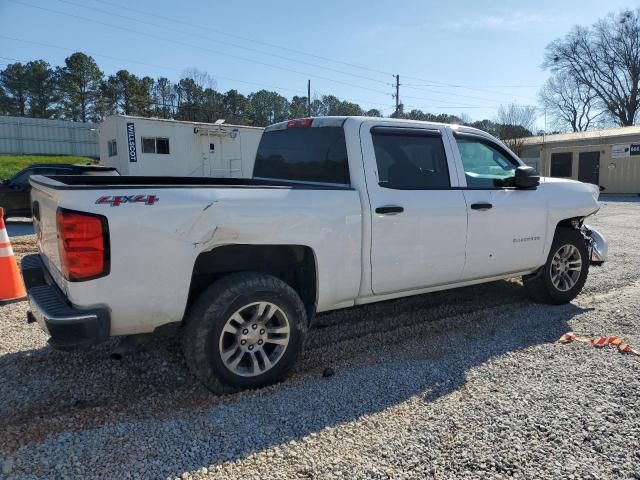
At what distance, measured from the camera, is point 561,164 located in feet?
104

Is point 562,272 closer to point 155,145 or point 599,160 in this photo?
point 155,145

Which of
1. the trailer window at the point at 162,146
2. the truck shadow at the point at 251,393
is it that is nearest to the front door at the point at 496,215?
the truck shadow at the point at 251,393

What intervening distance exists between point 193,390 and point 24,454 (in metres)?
1.10

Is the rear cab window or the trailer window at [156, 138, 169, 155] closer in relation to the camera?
the rear cab window

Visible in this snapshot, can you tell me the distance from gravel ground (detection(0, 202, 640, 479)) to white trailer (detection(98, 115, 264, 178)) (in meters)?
14.4

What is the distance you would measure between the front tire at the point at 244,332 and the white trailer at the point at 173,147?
1497cm

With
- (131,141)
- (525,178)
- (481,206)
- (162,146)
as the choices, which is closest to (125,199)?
(481,206)

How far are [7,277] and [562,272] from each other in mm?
6320

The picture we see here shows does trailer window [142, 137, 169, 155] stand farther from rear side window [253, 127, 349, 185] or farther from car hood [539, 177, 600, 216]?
car hood [539, 177, 600, 216]

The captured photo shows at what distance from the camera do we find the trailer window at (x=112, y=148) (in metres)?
18.7

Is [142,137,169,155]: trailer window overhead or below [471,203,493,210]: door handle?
overhead

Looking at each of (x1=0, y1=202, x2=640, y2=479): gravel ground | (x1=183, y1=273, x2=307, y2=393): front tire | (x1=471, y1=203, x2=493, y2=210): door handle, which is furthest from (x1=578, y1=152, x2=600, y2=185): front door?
(x1=183, y1=273, x2=307, y2=393): front tire

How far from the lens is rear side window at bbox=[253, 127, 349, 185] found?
4023 mm

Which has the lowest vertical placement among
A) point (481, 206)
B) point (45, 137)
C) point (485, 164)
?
point (481, 206)
